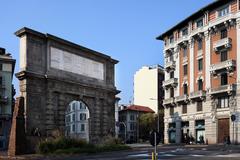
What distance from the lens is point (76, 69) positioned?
43.1 metres

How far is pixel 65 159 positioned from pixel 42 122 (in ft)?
31.9

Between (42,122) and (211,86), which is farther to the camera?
(211,86)

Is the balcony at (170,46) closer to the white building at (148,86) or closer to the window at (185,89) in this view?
the window at (185,89)

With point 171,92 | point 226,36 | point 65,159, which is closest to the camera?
point 65,159

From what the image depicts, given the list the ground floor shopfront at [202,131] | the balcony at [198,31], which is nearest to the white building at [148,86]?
the ground floor shopfront at [202,131]

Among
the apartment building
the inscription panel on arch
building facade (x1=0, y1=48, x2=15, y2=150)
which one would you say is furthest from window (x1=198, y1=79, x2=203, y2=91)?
building facade (x1=0, y1=48, x2=15, y2=150)

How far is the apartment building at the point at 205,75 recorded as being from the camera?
5872cm

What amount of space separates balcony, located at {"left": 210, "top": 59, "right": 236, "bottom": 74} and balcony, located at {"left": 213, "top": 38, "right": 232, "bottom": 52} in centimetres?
222

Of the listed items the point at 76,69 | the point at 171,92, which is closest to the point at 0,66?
the point at 171,92

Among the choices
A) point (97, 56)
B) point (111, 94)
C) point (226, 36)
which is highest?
point (226, 36)

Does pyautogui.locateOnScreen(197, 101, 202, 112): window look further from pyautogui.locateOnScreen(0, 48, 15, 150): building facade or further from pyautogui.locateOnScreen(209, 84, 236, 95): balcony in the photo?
pyautogui.locateOnScreen(0, 48, 15, 150): building facade

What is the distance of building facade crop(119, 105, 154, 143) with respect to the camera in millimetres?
120406

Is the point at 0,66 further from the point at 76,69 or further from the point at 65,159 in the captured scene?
the point at 65,159

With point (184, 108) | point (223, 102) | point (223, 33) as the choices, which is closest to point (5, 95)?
point (184, 108)
